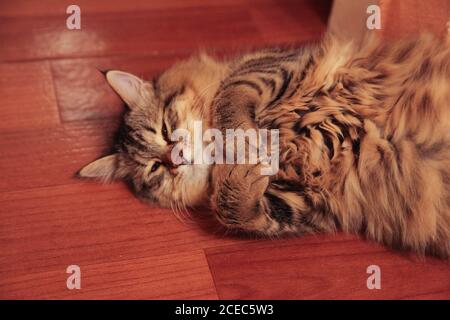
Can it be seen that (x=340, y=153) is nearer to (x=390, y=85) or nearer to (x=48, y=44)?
(x=390, y=85)

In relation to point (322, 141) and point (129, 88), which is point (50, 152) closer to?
point (129, 88)

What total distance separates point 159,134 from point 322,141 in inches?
18.9

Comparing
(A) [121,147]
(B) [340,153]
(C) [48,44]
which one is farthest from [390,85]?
(C) [48,44]

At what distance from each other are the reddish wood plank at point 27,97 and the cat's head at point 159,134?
38 cm

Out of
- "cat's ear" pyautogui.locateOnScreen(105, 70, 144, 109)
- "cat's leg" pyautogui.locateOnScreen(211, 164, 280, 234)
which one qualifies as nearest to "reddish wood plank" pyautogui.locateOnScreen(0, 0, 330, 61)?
"cat's ear" pyautogui.locateOnScreen(105, 70, 144, 109)

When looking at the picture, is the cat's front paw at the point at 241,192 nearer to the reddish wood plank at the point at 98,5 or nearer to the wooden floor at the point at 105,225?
the wooden floor at the point at 105,225

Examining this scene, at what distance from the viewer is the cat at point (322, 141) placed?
4.49 feet

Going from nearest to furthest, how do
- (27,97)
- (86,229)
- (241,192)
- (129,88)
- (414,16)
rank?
1. (241,192)
2. (86,229)
3. (129,88)
4. (414,16)
5. (27,97)

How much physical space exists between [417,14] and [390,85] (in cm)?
41

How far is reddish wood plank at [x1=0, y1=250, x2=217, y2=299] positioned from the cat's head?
219mm

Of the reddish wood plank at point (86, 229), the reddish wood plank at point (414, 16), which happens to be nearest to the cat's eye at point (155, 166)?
the reddish wood plank at point (86, 229)

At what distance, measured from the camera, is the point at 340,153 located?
142 cm

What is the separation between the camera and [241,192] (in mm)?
1375

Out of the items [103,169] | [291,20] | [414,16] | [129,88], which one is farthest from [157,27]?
[414,16]
